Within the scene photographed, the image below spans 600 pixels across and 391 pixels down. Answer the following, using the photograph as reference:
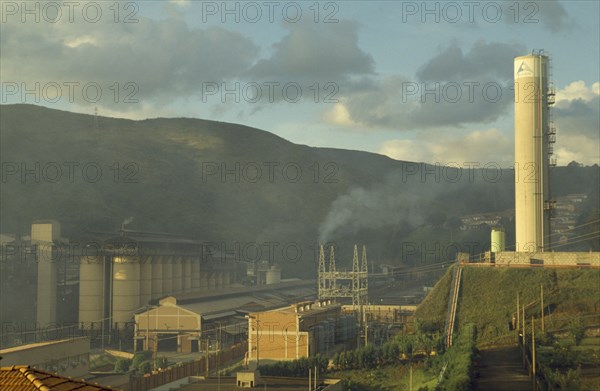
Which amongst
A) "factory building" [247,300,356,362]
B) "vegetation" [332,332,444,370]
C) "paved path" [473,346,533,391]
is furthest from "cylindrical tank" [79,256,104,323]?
"paved path" [473,346,533,391]

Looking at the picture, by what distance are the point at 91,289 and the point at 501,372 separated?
4463 cm

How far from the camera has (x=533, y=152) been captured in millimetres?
57969

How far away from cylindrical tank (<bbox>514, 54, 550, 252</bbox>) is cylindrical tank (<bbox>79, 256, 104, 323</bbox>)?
35.5 metres

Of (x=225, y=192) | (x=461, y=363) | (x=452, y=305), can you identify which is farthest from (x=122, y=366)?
(x=225, y=192)

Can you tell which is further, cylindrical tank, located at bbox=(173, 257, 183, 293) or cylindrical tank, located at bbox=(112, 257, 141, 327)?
cylindrical tank, located at bbox=(173, 257, 183, 293)

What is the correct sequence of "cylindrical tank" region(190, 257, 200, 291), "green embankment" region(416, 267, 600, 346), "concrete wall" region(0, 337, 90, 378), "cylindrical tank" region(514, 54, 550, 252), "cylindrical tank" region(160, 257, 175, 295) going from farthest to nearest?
"cylindrical tank" region(190, 257, 200, 291) < "cylindrical tank" region(160, 257, 175, 295) < "cylindrical tank" region(514, 54, 550, 252) < "green embankment" region(416, 267, 600, 346) < "concrete wall" region(0, 337, 90, 378)

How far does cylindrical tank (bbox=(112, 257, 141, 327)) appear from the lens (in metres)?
69.1

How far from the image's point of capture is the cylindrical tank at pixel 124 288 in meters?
69.1

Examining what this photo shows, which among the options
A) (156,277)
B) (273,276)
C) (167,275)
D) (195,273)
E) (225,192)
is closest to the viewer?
(156,277)

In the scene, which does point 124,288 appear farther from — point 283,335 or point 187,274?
point 283,335

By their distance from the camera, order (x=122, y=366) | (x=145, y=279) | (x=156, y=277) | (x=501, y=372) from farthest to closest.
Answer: (x=156, y=277)
(x=145, y=279)
(x=122, y=366)
(x=501, y=372)

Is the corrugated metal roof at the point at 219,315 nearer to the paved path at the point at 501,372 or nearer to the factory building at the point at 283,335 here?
the factory building at the point at 283,335

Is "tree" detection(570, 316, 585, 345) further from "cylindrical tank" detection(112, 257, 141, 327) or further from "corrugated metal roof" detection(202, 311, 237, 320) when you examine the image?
"cylindrical tank" detection(112, 257, 141, 327)

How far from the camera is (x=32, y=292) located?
2928 inches
